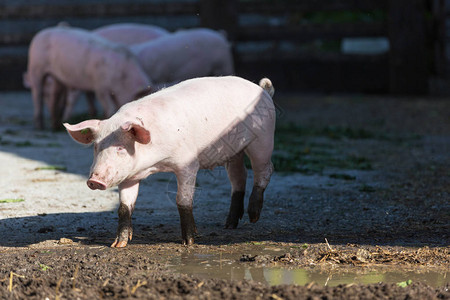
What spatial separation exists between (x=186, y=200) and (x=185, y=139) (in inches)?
13.2

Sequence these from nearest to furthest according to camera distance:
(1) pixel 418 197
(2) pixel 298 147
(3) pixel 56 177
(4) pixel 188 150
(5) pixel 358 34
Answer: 1. (4) pixel 188 150
2. (1) pixel 418 197
3. (3) pixel 56 177
4. (2) pixel 298 147
5. (5) pixel 358 34

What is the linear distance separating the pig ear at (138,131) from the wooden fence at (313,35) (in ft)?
29.4

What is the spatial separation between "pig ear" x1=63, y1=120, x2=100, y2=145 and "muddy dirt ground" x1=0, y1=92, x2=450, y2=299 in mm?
581

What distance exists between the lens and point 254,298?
300 centimetres

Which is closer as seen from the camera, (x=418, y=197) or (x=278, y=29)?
(x=418, y=197)

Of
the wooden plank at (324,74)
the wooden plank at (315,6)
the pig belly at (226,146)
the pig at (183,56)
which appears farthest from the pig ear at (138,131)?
the wooden plank at (315,6)

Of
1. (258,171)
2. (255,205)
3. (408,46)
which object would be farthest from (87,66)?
(408,46)

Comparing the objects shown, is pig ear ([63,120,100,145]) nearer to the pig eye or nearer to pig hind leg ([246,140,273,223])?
the pig eye

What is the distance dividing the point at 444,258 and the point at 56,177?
337cm

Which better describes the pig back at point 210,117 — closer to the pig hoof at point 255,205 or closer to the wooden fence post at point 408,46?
the pig hoof at point 255,205

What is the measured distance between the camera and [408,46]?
12648 mm

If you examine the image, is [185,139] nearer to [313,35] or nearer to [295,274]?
[295,274]

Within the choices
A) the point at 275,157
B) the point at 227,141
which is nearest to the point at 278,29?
the point at 275,157

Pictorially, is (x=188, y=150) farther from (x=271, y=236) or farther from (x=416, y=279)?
(x=416, y=279)
